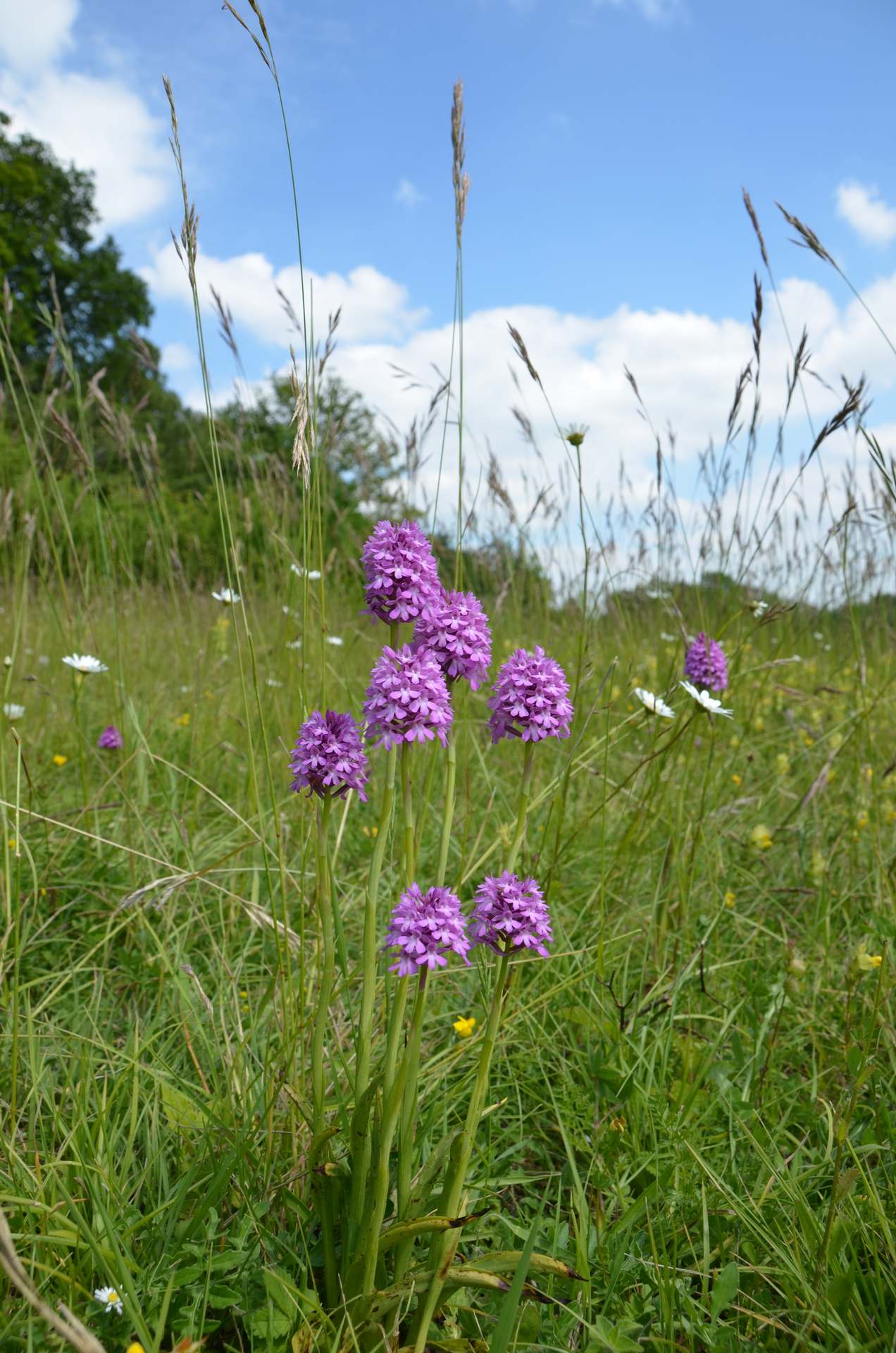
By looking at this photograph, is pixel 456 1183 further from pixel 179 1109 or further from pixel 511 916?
pixel 179 1109

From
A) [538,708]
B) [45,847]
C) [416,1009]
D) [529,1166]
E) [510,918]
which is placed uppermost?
[538,708]

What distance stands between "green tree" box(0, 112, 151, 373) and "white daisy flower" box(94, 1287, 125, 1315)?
25.3 m

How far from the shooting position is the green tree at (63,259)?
950 inches

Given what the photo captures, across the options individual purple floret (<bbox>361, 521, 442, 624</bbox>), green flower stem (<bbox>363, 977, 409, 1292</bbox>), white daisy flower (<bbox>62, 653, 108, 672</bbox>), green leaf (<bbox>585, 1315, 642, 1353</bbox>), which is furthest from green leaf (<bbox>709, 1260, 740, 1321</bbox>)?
white daisy flower (<bbox>62, 653, 108, 672</bbox>)

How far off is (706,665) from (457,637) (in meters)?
1.35

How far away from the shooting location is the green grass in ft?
3.84

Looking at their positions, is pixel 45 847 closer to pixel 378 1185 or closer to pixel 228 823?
pixel 228 823

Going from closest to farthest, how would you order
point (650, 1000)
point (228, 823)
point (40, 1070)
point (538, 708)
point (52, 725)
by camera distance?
1. point (538, 708)
2. point (40, 1070)
3. point (650, 1000)
4. point (228, 823)
5. point (52, 725)

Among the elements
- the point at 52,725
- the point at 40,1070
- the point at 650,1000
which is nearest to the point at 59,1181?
the point at 40,1070

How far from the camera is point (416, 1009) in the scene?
1006 millimetres

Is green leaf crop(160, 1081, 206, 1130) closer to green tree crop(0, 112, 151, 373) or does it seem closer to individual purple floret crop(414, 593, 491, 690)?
individual purple floret crop(414, 593, 491, 690)

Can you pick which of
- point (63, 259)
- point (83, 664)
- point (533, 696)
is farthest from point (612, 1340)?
point (63, 259)

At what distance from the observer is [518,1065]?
1.73 meters

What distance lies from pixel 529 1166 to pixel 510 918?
0.84 metres
